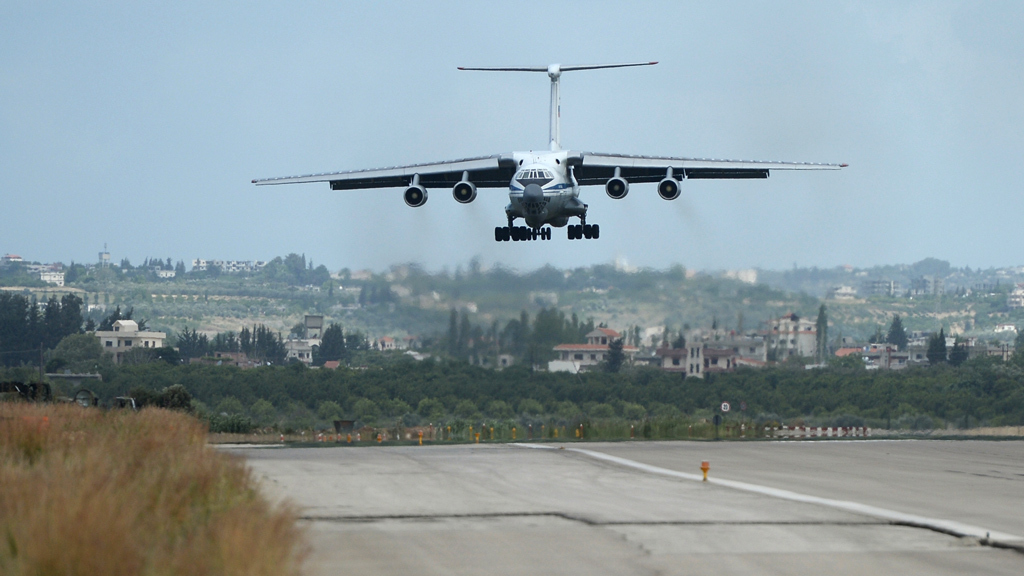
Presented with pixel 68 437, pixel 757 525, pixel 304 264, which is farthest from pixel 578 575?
pixel 304 264

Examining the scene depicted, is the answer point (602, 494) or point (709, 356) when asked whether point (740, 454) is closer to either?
point (602, 494)

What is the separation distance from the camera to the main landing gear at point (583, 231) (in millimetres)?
41656

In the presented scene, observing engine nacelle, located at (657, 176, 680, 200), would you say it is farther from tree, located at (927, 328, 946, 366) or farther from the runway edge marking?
tree, located at (927, 328, 946, 366)

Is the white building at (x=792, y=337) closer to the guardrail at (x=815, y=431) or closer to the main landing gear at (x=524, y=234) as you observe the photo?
the guardrail at (x=815, y=431)

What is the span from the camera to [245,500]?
13141 mm

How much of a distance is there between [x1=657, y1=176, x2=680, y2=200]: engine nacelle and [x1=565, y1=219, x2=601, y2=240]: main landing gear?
3.12 metres


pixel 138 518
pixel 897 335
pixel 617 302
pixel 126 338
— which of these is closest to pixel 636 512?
pixel 138 518

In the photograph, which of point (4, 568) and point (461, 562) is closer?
point (4, 568)

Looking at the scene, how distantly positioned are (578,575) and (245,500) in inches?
148

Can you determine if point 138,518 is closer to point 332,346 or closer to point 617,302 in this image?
point 617,302

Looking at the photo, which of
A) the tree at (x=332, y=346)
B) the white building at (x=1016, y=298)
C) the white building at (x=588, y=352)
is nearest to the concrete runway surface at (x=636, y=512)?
the white building at (x=588, y=352)

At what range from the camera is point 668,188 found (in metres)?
39.2

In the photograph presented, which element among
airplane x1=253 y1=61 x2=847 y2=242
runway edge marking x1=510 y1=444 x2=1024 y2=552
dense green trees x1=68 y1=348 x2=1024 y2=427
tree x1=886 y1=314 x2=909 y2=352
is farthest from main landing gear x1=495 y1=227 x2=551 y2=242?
tree x1=886 y1=314 x2=909 y2=352

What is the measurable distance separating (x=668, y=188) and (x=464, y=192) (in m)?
6.81
